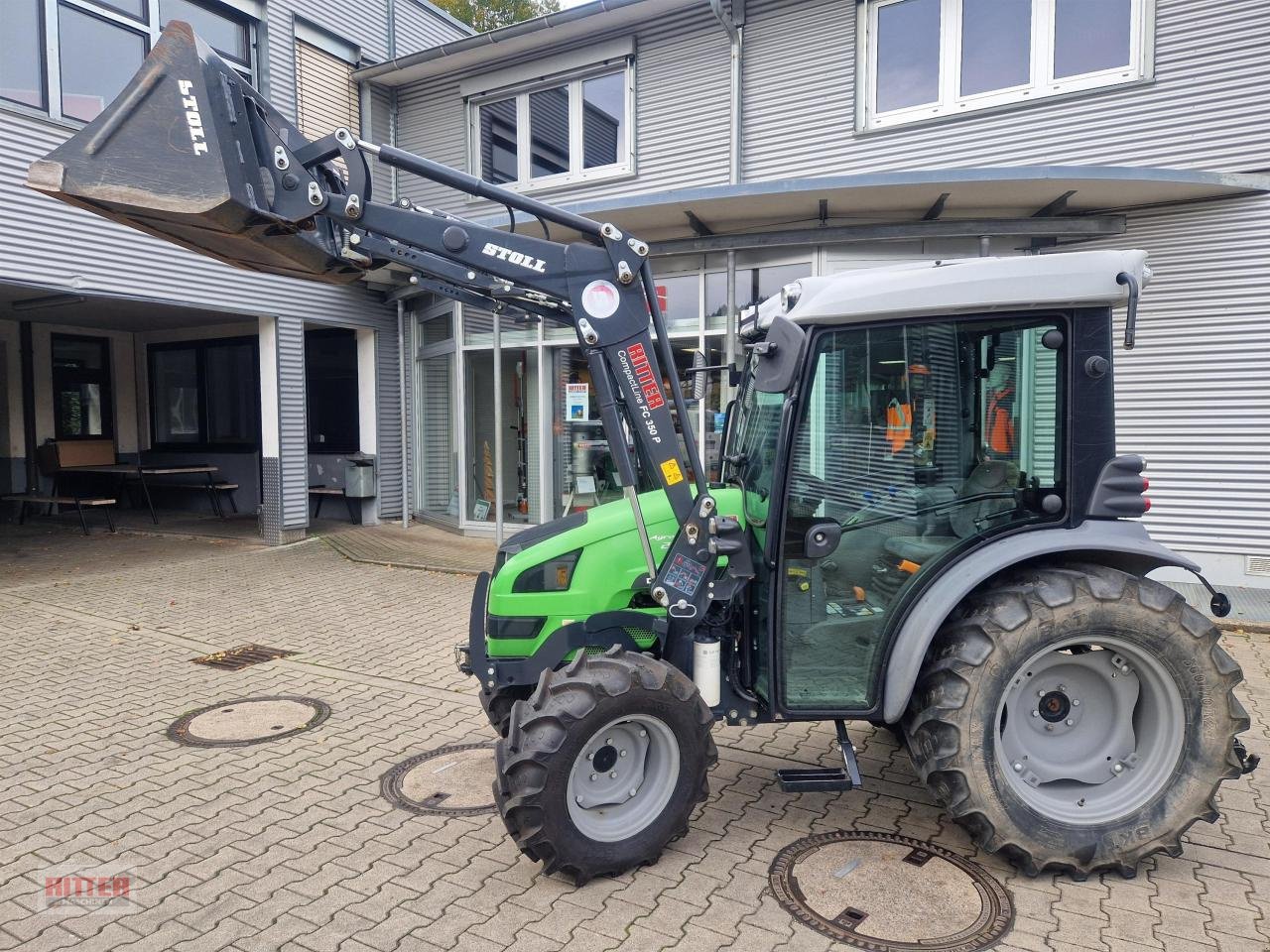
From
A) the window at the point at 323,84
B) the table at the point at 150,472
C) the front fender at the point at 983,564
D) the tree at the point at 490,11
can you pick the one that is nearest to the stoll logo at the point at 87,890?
the front fender at the point at 983,564

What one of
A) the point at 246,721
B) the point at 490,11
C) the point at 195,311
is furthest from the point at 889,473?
the point at 490,11

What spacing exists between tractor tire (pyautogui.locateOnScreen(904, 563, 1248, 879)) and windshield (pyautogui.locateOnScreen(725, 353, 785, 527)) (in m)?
0.91

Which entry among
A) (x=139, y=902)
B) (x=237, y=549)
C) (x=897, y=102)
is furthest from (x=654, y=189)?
(x=139, y=902)

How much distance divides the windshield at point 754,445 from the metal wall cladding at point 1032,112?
260 inches

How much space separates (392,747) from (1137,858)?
3576 millimetres

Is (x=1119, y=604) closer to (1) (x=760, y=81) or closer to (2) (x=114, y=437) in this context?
(1) (x=760, y=81)

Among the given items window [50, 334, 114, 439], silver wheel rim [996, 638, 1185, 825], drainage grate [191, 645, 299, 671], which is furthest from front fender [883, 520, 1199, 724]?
window [50, 334, 114, 439]

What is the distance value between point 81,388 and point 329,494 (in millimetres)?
5527

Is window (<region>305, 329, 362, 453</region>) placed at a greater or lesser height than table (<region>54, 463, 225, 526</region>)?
greater

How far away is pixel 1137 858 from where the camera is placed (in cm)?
328

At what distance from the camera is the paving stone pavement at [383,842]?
3.00 metres

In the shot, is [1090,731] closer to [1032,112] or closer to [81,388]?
[1032,112]

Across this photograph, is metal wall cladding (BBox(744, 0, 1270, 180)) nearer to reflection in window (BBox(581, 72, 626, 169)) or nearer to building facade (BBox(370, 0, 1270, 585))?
building facade (BBox(370, 0, 1270, 585))

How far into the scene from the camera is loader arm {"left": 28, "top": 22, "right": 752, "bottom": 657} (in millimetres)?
2826
